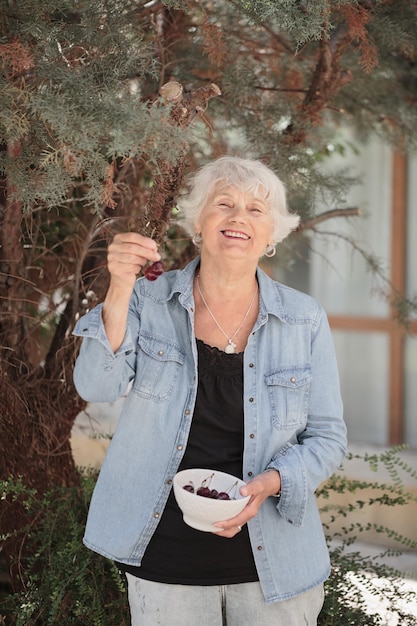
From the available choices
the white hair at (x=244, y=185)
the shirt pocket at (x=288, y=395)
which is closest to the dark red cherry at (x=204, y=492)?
the shirt pocket at (x=288, y=395)

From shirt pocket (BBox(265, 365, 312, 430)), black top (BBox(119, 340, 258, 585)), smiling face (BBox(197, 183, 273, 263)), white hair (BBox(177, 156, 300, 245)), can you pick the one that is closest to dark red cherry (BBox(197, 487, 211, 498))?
black top (BBox(119, 340, 258, 585))

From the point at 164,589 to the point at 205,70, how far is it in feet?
5.87

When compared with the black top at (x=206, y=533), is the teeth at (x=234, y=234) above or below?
above

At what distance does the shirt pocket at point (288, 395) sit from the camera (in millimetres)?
1921

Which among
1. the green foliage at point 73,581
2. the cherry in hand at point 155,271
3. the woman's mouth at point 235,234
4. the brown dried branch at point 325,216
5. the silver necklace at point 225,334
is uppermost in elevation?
the brown dried branch at point 325,216

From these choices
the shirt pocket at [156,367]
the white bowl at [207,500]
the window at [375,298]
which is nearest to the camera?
the white bowl at [207,500]

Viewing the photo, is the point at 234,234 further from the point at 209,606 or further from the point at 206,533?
the point at 209,606

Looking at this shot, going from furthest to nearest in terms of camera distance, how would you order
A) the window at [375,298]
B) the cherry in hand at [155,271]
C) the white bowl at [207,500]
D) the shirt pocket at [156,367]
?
the window at [375,298]
the shirt pocket at [156,367]
the cherry in hand at [155,271]
the white bowl at [207,500]

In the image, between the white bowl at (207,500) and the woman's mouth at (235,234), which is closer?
the white bowl at (207,500)

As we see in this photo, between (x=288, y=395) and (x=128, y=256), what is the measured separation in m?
0.52

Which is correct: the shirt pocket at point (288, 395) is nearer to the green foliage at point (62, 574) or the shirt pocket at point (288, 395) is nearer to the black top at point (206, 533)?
the black top at point (206, 533)

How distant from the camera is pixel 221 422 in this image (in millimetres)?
1909

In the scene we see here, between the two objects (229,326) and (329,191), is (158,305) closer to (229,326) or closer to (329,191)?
(229,326)

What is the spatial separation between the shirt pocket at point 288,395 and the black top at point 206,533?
8cm
